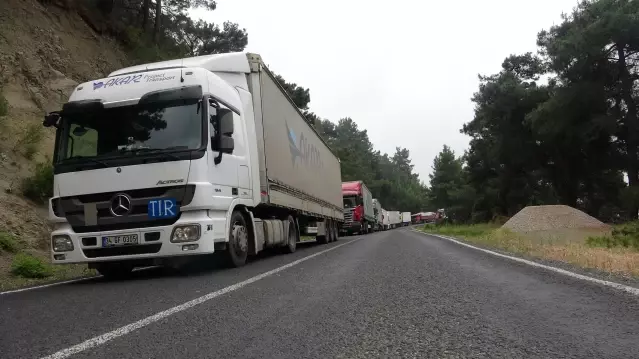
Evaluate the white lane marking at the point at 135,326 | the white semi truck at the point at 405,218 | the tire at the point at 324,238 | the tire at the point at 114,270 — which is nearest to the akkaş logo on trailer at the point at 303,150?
the tire at the point at 324,238

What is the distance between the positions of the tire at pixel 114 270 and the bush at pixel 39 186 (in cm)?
604

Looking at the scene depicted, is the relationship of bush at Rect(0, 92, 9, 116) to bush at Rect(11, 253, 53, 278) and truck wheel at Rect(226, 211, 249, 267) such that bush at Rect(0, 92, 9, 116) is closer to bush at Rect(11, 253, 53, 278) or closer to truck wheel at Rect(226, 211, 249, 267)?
bush at Rect(11, 253, 53, 278)

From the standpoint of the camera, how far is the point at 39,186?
13.2 metres

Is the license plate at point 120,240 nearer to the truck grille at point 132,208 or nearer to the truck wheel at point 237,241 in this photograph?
the truck grille at point 132,208

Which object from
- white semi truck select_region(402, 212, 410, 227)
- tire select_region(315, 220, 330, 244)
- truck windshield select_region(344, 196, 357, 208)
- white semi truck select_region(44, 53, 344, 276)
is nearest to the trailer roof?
white semi truck select_region(44, 53, 344, 276)

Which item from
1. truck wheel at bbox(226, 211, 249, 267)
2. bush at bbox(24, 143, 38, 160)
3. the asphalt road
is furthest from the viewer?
bush at bbox(24, 143, 38, 160)

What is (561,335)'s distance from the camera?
11.6ft

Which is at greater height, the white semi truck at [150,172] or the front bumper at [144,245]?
the white semi truck at [150,172]

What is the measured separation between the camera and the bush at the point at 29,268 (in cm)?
932

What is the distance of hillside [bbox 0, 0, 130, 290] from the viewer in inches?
467

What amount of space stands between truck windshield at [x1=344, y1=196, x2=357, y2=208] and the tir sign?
83.8ft

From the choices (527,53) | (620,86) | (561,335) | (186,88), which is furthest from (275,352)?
(527,53)

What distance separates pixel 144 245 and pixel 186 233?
24.6 inches

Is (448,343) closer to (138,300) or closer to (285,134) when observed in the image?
(138,300)
